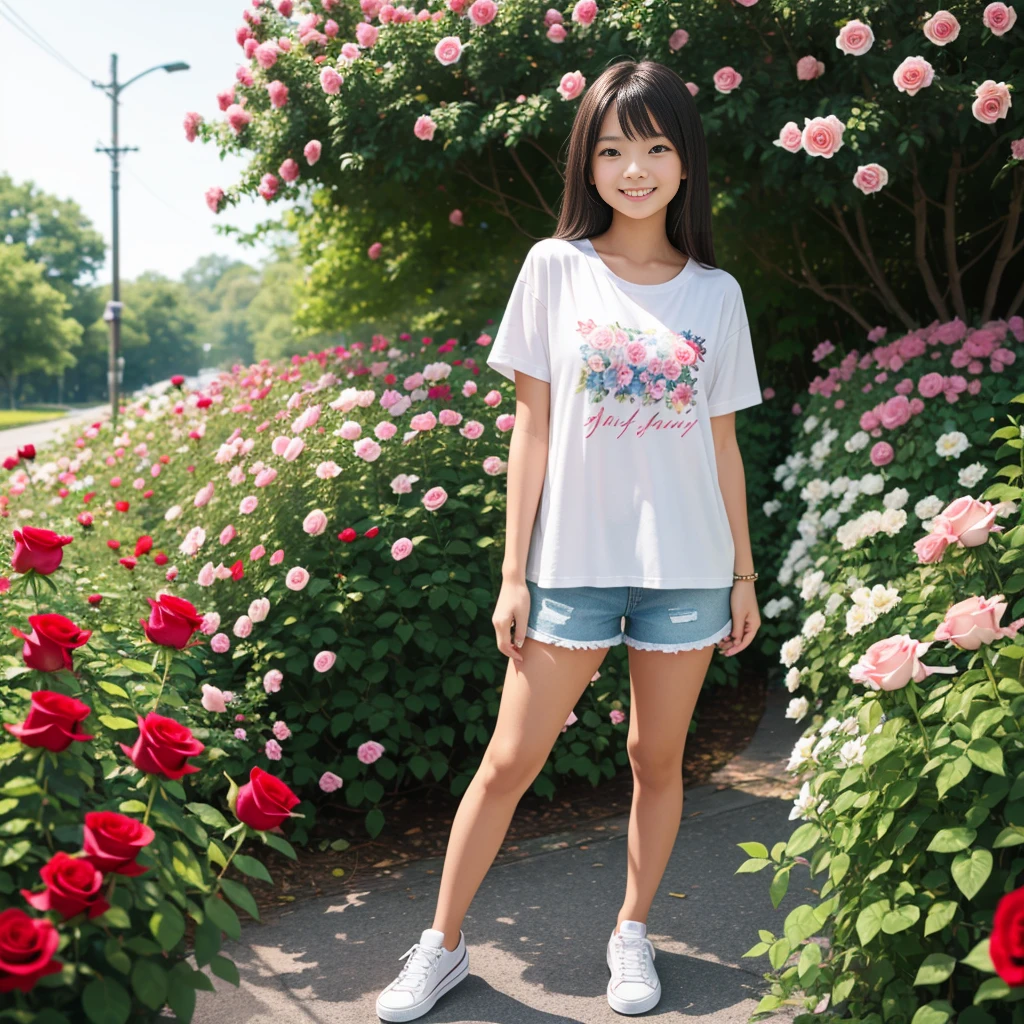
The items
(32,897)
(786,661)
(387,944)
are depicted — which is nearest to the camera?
(32,897)

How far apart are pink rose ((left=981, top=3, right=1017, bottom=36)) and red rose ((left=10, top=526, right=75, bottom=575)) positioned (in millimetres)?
3105

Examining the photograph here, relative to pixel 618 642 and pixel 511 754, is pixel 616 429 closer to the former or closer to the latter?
pixel 618 642

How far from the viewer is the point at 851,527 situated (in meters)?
3.53

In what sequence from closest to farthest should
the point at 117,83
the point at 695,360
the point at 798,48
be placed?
the point at 695,360, the point at 798,48, the point at 117,83

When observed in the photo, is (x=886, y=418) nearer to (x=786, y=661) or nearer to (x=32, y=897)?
(x=786, y=661)

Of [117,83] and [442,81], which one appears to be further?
[117,83]

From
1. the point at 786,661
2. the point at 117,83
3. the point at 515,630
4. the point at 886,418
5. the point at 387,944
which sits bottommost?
the point at 387,944

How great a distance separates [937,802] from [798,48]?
3.13 meters

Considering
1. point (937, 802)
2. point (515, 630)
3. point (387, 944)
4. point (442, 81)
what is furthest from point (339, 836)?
point (442, 81)

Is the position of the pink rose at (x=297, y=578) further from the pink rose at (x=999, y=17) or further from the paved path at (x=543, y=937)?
the pink rose at (x=999, y=17)

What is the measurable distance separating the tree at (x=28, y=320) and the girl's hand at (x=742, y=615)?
51.3 meters

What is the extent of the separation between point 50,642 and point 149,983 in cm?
57

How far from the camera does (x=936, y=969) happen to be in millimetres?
1694

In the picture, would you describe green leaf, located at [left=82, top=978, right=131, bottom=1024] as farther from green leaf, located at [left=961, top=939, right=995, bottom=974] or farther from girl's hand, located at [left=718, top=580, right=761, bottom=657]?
girl's hand, located at [left=718, top=580, right=761, bottom=657]
